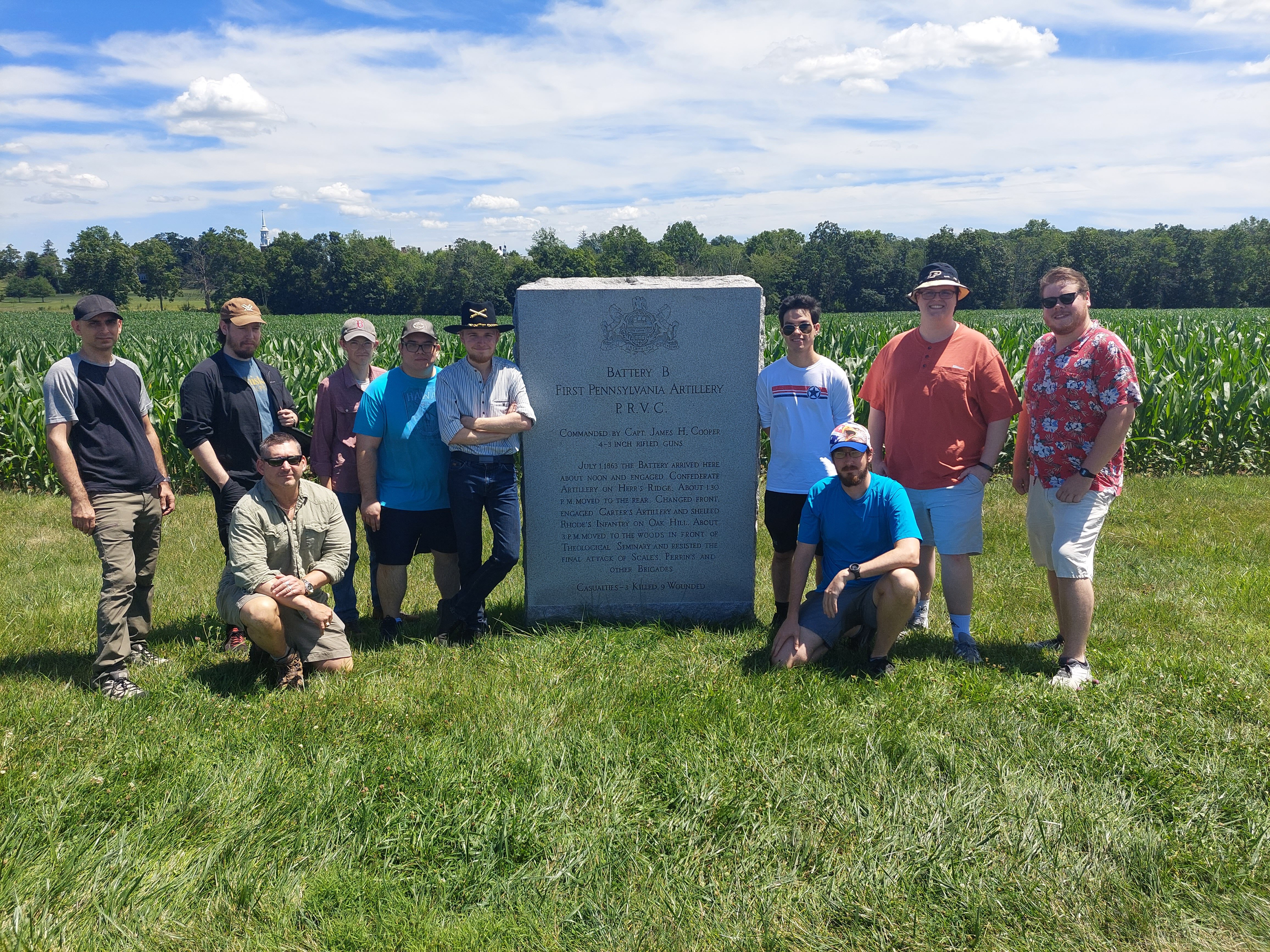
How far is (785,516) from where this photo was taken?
18.3 ft

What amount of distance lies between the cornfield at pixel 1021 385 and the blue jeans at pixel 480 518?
20.5ft

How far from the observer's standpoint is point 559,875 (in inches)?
129

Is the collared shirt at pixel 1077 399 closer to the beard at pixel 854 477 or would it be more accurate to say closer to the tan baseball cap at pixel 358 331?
the beard at pixel 854 477

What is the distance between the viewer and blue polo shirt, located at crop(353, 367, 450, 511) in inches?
219

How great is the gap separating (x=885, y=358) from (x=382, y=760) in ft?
12.1

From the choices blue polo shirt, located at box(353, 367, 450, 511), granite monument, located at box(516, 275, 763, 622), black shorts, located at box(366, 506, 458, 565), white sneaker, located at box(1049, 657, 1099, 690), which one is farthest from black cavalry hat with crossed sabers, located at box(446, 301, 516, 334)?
white sneaker, located at box(1049, 657, 1099, 690)

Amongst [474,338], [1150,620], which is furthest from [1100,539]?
[474,338]

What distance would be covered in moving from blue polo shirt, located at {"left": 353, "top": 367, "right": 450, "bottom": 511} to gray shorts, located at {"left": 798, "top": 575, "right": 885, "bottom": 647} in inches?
93.6

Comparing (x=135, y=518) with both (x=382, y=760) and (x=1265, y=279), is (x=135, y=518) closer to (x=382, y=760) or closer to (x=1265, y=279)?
(x=382, y=760)

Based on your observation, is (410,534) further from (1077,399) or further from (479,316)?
(1077,399)

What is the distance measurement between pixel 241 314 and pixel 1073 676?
5302 mm

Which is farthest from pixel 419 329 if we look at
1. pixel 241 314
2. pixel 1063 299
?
pixel 1063 299

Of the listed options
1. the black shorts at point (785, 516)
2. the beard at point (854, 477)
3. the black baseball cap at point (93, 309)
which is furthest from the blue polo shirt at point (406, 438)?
the beard at point (854, 477)

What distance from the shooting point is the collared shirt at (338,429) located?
592 centimetres
